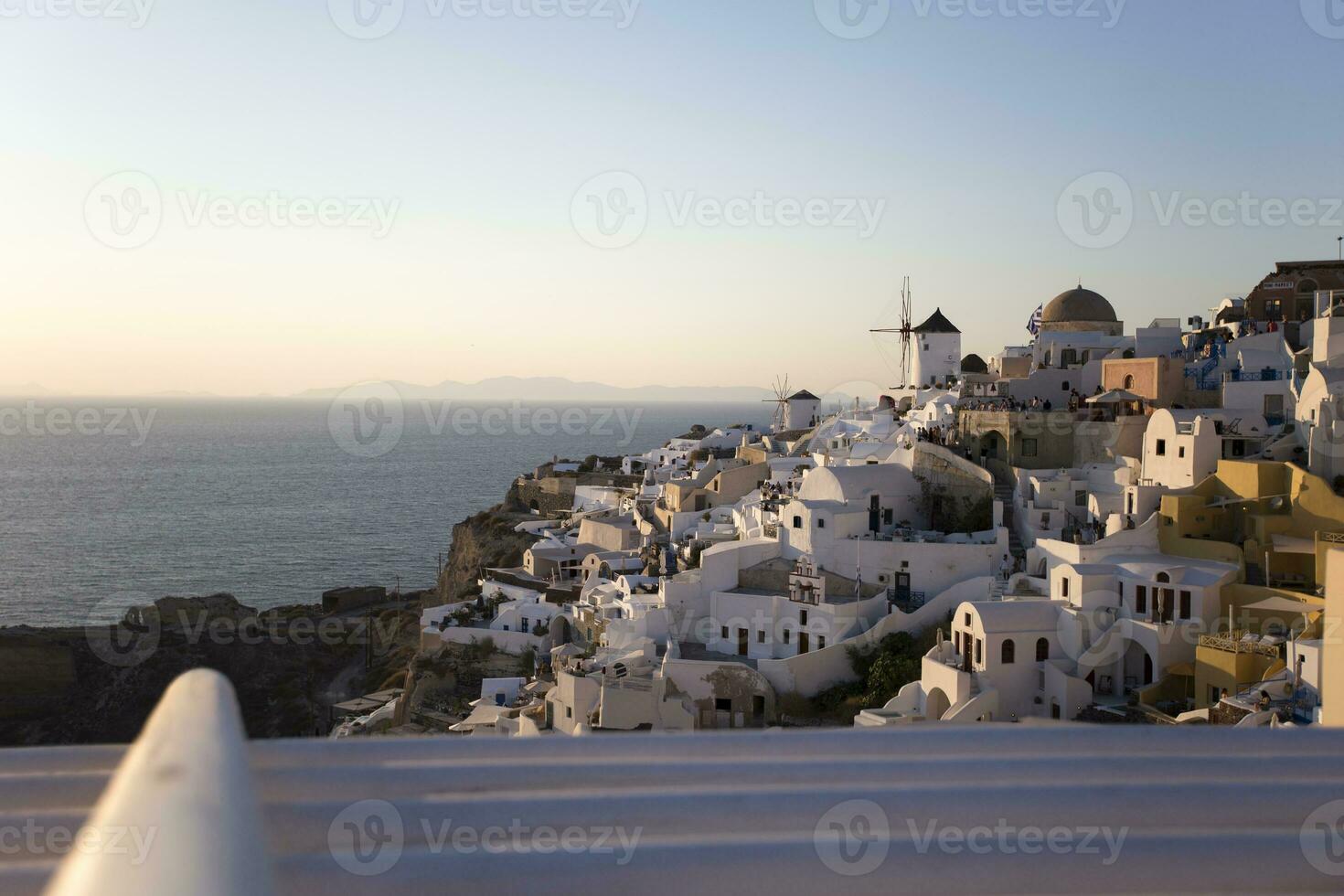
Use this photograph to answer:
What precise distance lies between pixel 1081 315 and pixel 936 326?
395 centimetres

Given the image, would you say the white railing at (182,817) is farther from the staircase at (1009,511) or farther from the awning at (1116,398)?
the awning at (1116,398)

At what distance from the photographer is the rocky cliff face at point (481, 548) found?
2520cm

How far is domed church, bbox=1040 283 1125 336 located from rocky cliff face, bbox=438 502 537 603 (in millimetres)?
14064

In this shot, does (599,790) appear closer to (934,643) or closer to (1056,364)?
(934,643)

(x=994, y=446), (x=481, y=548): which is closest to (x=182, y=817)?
(x=994, y=446)

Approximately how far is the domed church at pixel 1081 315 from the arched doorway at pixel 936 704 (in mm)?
13989

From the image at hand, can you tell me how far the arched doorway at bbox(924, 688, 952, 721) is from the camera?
37.1 ft

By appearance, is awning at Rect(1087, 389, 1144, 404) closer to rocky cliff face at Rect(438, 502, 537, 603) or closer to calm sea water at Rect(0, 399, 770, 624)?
rocky cliff face at Rect(438, 502, 537, 603)

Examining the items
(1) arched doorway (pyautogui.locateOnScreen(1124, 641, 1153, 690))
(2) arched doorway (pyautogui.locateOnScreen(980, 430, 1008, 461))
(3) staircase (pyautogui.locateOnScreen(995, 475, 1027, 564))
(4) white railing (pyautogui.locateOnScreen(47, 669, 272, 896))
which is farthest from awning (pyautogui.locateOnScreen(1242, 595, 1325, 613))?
(4) white railing (pyautogui.locateOnScreen(47, 669, 272, 896))

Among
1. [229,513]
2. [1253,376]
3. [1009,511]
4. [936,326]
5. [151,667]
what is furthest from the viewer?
[229,513]

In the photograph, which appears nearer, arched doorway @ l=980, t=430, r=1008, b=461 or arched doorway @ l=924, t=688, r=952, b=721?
arched doorway @ l=924, t=688, r=952, b=721

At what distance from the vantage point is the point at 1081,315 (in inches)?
932

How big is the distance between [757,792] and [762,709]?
11511 millimetres

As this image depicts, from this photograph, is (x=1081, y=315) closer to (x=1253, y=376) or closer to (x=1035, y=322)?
(x=1035, y=322)
